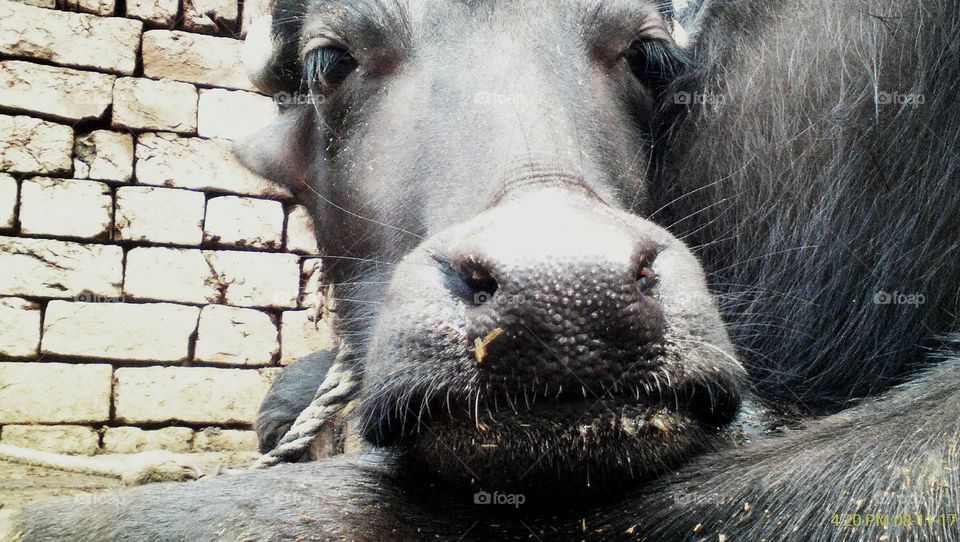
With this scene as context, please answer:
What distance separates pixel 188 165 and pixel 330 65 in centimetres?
570

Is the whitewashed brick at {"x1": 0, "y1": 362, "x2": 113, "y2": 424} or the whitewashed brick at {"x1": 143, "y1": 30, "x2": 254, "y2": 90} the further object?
the whitewashed brick at {"x1": 143, "y1": 30, "x2": 254, "y2": 90}

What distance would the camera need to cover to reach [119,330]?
6.84m

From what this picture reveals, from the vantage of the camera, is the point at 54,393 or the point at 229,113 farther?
the point at 229,113

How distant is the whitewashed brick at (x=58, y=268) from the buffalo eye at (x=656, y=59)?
6.06 m

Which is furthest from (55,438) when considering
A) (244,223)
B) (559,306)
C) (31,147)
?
(559,306)

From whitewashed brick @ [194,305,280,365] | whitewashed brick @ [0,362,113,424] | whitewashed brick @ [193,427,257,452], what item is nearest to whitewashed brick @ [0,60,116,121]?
whitewashed brick @ [194,305,280,365]

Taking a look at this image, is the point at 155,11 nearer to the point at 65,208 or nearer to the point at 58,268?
the point at 65,208

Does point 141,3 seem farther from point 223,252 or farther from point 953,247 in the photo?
point 953,247

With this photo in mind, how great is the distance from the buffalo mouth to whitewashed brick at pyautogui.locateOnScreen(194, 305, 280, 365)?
6207 mm

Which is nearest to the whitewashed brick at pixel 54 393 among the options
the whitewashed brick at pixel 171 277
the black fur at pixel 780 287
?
the whitewashed brick at pixel 171 277

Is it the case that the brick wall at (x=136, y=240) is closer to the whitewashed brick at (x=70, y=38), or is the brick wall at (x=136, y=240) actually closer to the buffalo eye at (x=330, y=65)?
the whitewashed brick at (x=70, y=38)

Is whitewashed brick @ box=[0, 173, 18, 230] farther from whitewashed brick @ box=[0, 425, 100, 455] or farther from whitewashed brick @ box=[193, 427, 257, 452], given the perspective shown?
whitewashed brick @ box=[193, 427, 257, 452]

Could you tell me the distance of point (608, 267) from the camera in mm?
1121

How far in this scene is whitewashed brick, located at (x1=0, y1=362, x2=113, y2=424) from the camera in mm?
6422
